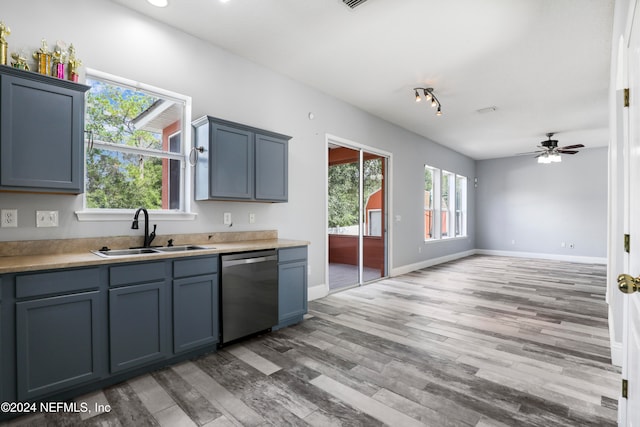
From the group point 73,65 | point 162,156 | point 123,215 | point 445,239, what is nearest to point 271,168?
point 162,156

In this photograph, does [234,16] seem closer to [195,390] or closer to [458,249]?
[195,390]

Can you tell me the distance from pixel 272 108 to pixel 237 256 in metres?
2.02

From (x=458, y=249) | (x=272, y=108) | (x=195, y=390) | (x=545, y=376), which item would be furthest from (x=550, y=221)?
(x=195, y=390)

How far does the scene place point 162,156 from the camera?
3.08 metres

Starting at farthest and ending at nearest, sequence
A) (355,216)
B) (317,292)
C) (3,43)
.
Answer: (355,216) < (317,292) < (3,43)

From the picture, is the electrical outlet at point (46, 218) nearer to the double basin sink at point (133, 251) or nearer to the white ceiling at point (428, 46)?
the double basin sink at point (133, 251)

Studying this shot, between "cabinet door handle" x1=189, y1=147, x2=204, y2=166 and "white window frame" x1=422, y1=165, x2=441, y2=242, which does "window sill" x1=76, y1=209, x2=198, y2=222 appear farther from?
"white window frame" x1=422, y1=165, x2=441, y2=242

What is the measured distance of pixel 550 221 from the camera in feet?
28.6

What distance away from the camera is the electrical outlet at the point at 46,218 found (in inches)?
92.0

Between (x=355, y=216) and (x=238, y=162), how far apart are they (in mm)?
2669

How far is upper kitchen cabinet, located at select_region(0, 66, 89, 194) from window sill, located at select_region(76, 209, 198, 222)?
0.32m

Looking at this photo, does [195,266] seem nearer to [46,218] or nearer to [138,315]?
[138,315]

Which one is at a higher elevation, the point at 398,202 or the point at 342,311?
the point at 398,202

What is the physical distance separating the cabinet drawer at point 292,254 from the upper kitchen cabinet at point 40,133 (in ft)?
5.79
